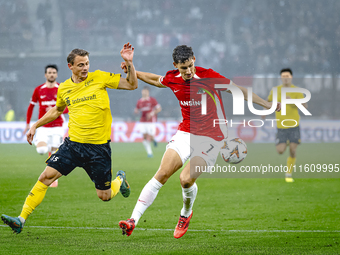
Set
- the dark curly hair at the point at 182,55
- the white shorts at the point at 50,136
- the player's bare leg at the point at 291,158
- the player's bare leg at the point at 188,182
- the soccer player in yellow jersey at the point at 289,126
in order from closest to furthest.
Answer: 1. the dark curly hair at the point at 182,55
2. the player's bare leg at the point at 188,182
3. the white shorts at the point at 50,136
4. the soccer player in yellow jersey at the point at 289,126
5. the player's bare leg at the point at 291,158

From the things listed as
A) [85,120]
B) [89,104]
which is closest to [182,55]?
[89,104]

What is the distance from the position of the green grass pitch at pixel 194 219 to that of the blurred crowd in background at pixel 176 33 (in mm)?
17849

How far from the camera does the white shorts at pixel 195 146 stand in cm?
515

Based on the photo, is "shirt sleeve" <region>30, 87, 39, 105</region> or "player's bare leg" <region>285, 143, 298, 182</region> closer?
"shirt sleeve" <region>30, 87, 39, 105</region>

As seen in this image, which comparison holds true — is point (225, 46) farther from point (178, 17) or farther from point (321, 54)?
point (321, 54)

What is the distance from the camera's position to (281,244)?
494 cm

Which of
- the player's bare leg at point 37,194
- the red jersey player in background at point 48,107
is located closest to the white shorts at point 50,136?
the red jersey player in background at point 48,107

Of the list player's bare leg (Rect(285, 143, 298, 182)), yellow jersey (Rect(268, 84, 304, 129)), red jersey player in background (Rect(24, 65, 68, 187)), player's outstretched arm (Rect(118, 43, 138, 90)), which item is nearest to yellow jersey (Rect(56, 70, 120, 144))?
player's outstretched arm (Rect(118, 43, 138, 90))

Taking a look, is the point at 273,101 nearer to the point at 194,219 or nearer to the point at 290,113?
the point at 290,113

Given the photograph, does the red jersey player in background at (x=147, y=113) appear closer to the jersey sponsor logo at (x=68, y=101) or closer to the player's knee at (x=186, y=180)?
the jersey sponsor logo at (x=68, y=101)

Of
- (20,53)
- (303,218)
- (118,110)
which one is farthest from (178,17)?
(303,218)

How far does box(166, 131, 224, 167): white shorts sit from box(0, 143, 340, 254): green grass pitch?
36.6 inches

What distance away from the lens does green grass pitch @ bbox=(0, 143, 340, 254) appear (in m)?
4.84

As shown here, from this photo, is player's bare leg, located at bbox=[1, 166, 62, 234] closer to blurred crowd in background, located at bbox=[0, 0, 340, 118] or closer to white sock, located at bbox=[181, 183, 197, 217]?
white sock, located at bbox=[181, 183, 197, 217]
